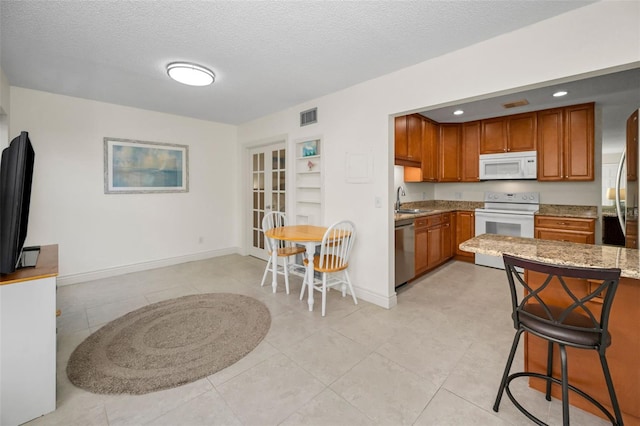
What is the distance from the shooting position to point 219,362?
6.81ft

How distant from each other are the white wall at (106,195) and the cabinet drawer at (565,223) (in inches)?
207

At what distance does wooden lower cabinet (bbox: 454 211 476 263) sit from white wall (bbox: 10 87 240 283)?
4347mm

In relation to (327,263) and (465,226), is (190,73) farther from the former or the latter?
(465,226)

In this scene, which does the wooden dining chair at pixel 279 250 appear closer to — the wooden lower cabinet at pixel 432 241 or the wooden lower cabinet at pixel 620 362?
the wooden lower cabinet at pixel 432 241

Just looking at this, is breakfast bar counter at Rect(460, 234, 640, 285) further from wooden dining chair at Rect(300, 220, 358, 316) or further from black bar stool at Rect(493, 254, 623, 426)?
wooden dining chair at Rect(300, 220, 358, 316)

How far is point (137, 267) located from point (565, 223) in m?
6.27

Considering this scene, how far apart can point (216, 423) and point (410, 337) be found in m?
1.64

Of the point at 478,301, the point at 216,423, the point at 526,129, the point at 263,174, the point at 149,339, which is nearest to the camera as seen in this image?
the point at 216,423

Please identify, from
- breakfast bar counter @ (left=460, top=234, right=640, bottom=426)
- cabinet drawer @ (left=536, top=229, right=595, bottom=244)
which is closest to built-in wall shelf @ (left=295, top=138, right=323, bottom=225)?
breakfast bar counter @ (left=460, top=234, right=640, bottom=426)

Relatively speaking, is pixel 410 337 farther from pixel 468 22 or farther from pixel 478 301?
pixel 468 22

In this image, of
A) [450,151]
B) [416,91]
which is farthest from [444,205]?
[416,91]

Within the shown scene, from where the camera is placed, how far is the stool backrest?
1.21 metres

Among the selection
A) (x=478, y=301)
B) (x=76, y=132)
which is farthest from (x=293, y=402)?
(x=76, y=132)

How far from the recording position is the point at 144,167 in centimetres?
433
